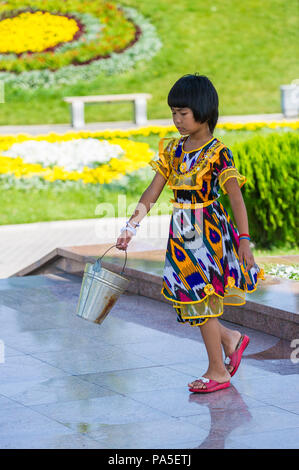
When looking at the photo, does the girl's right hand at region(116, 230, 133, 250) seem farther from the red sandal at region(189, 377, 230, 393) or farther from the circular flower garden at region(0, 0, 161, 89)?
the circular flower garden at region(0, 0, 161, 89)

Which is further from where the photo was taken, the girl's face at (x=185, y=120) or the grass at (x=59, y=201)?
the grass at (x=59, y=201)

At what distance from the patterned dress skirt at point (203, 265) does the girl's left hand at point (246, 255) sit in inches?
4.5

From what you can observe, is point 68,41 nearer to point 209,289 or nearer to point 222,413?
point 209,289

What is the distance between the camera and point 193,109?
15.1 ft

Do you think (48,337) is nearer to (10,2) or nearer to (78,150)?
(78,150)

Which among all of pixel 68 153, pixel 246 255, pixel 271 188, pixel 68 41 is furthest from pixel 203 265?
pixel 68 41

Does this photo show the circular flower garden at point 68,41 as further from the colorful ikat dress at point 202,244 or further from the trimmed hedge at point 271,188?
the colorful ikat dress at point 202,244

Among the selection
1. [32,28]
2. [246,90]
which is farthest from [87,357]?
[32,28]

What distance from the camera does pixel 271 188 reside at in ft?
30.6

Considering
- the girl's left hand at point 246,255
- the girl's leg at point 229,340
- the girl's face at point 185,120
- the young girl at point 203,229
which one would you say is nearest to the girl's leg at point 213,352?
the young girl at point 203,229

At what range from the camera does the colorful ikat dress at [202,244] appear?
15.4 feet

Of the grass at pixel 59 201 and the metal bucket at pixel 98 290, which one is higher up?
the metal bucket at pixel 98 290

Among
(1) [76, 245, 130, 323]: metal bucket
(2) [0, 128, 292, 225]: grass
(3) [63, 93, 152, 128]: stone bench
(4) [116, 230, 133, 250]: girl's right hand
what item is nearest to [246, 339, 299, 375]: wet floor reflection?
(1) [76, 245, 130, 323]: metal bucket

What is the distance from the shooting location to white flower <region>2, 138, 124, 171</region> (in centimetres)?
1362
